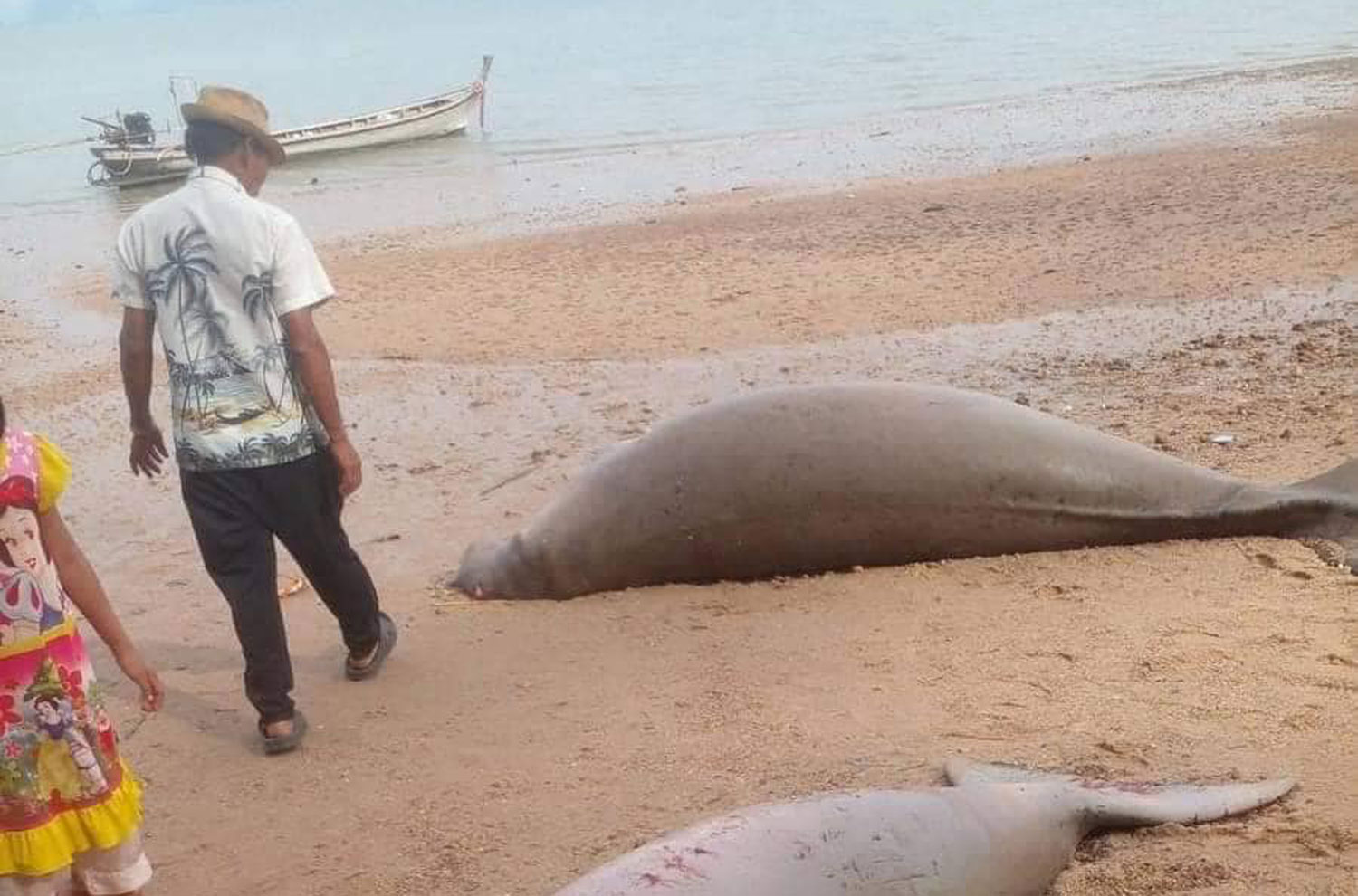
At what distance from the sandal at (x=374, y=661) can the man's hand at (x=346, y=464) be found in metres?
0.73

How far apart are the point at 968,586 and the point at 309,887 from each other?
2.73m

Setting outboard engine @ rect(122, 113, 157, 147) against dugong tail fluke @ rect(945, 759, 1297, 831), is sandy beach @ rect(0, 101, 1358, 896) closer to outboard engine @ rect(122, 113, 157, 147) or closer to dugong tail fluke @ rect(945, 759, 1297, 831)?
dugong tail fluke @ rect(945, 759, 1297, 831)

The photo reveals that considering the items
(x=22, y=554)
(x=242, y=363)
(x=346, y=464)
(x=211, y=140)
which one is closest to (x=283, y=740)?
(x=346, y=464)

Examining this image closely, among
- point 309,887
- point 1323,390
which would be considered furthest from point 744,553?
point 1323,390

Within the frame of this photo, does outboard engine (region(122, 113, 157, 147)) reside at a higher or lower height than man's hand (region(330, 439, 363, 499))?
higher

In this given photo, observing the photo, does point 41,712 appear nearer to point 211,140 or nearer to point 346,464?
point 346,464

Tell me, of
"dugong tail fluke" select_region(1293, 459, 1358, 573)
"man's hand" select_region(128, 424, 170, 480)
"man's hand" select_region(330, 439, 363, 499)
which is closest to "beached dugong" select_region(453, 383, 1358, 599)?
"dugong tail fluke" select_region(1293, 459, 1358, 573)

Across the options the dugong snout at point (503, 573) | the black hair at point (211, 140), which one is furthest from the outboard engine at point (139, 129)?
the black hair at point (211, 140)

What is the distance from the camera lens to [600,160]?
26.6 m

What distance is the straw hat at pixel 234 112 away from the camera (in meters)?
4.48

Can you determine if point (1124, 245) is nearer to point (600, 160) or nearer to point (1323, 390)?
point (1323, 390)

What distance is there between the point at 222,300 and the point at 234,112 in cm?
63

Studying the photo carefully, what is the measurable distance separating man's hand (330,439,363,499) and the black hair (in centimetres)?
104

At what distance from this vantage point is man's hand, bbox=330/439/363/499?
472 centimetres
